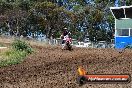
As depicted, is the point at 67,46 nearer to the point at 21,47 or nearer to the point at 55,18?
the point at 21,47

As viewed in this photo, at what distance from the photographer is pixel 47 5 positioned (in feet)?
212

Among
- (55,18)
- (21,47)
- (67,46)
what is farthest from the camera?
(55,18)

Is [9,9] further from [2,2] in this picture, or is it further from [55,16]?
[55,16]

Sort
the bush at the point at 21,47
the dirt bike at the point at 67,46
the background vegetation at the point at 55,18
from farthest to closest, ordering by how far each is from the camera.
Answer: the background vegetation at the point at 55,18
the dirt bike at the point at 67,46
the bush at the point at 21,47

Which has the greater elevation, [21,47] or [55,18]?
[55,18]

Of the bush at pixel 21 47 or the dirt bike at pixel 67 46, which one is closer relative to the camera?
the bush at pixel 21 47

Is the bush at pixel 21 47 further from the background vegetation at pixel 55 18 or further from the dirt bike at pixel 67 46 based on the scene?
the background vegetation at pixel 55 18

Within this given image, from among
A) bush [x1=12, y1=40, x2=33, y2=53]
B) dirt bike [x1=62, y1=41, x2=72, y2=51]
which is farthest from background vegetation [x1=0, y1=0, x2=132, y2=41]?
bush [x1=12, y1=40, x2=33, y2=53]

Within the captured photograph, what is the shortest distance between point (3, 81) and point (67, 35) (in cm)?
1694

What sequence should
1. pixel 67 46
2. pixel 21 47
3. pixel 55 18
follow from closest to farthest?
pixel 21 47
pixel 67 46
pixel 55 18

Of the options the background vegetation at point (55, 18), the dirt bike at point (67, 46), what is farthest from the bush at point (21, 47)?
the background vegetation at point (55, 18)

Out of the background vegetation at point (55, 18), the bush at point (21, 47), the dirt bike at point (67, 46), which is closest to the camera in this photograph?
the bush at point (21, 47)

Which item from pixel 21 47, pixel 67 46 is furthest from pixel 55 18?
pixel 21 47

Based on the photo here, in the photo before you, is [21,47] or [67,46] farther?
[67,46]
